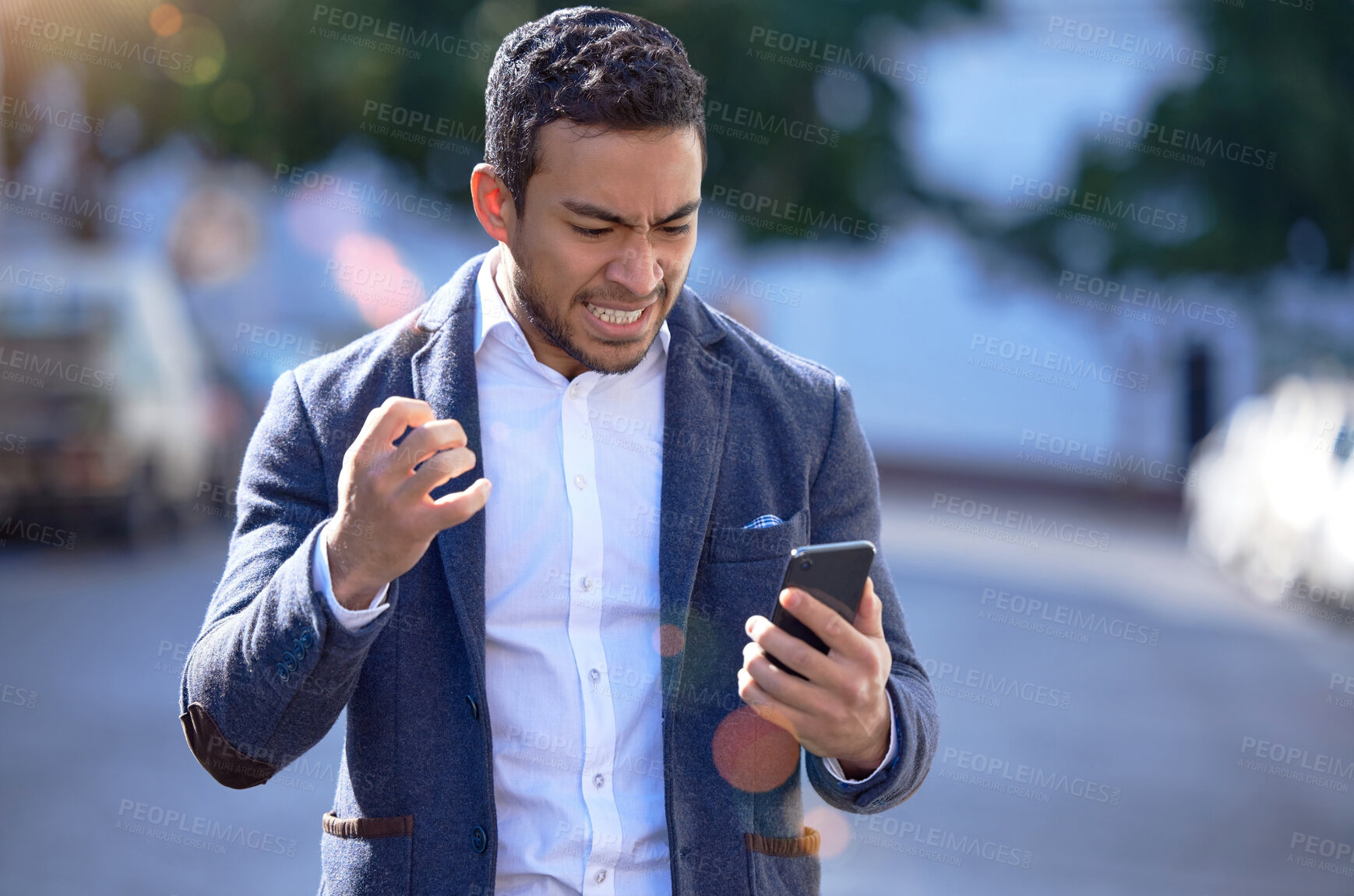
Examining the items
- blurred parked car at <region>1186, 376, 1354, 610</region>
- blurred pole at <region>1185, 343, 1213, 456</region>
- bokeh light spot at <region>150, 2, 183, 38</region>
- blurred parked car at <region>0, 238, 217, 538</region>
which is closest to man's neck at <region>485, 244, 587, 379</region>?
blurred parked car at <region>1186, 376, 1354, 610</region>

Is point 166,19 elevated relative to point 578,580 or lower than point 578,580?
elevated

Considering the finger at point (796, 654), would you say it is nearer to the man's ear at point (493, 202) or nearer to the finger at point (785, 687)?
the finger at point (785, 687)

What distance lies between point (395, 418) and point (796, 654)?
25.2 inches

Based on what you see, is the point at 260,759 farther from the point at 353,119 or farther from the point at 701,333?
the point at 353,119

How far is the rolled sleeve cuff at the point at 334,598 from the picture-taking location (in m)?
1.92

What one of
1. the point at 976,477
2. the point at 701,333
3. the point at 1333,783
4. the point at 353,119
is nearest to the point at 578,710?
the point at 701,333

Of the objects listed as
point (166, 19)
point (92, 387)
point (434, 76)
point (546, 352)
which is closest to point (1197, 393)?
point (434, 76)

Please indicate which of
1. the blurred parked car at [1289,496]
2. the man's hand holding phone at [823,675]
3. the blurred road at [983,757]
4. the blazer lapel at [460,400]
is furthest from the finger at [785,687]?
the blurred parked car at [1289,496]

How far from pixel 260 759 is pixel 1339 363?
2531 cm

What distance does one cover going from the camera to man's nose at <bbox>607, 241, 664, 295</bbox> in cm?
229

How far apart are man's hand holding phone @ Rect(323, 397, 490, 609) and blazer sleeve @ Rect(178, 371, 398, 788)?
0.42 ft

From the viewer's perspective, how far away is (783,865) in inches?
87.9

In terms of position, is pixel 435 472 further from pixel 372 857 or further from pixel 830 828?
pixel 830 828

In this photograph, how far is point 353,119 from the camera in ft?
51.4
